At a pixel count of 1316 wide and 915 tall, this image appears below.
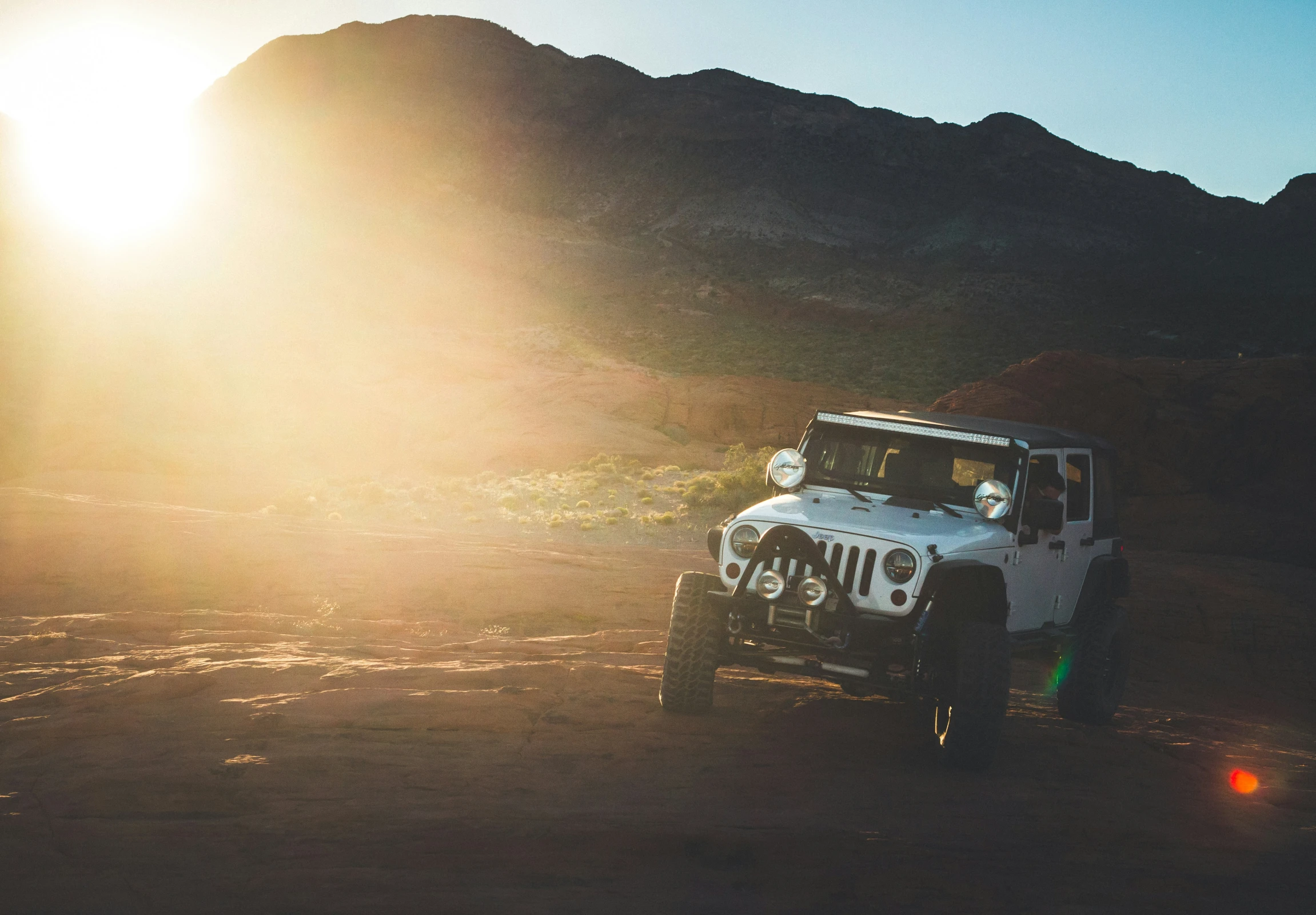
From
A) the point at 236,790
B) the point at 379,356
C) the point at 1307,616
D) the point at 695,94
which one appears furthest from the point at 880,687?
the point at 695,94

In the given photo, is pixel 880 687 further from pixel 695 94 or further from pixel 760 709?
pixel 695 94

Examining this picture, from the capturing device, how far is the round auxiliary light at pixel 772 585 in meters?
6.20

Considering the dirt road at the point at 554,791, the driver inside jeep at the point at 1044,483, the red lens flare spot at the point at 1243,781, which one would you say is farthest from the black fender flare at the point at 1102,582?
the red lens flare spot at the point at 1243,781

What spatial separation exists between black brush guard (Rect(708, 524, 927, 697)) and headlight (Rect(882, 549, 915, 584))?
0.81 ft

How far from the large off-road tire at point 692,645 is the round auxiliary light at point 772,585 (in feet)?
1.90

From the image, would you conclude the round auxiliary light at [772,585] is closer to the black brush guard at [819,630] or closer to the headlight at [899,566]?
the black brush guard at [819,630]

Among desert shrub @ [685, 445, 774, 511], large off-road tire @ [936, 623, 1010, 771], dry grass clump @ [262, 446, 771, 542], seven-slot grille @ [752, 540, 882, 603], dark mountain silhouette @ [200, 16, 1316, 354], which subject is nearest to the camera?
large off-road tire @ [936, 623, 1010, 771]

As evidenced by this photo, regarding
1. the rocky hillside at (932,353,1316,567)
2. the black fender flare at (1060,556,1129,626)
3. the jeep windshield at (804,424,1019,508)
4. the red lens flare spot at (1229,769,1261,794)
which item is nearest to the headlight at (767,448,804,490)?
the jeep windshield at (804,424,1019,508)

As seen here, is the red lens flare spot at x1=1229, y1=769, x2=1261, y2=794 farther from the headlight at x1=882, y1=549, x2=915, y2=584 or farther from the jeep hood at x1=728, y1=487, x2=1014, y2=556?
the headlight at x1=882, y1=549, x2=915, y2=584

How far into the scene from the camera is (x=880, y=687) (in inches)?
237

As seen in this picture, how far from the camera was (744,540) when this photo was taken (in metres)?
6.54

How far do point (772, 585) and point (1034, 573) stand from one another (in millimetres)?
2377

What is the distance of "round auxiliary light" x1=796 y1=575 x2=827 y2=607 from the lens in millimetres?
6078

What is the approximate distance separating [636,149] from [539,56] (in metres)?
36.4
